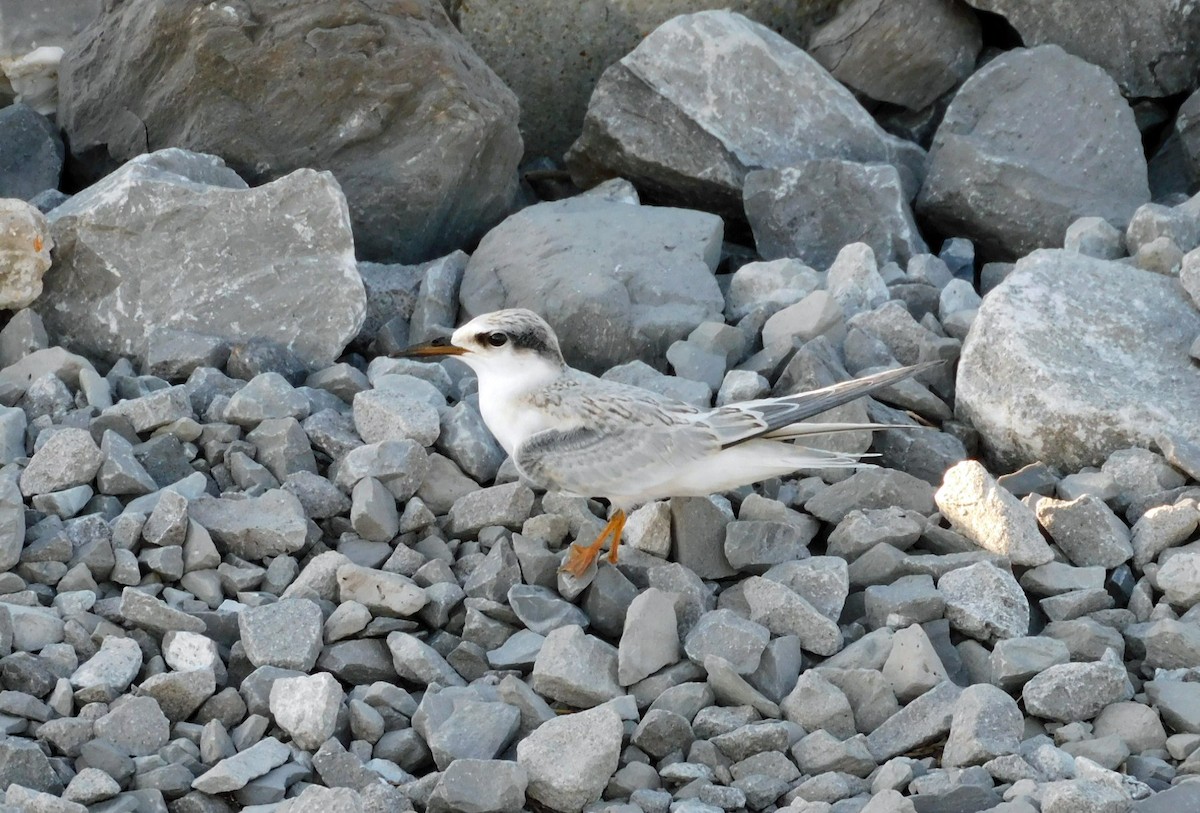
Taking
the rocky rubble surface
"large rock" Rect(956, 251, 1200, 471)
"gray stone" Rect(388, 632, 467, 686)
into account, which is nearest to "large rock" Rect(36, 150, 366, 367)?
the rocky rubble surface

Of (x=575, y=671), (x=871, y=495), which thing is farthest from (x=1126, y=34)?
(x=575, y=671)

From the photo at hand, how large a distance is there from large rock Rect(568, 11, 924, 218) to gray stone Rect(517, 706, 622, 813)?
384cm

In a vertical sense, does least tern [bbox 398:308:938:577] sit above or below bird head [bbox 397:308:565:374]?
below

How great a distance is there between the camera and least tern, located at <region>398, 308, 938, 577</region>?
456 cm

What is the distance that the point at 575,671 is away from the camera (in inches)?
158

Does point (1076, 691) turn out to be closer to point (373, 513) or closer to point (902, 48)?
point (373, 513)

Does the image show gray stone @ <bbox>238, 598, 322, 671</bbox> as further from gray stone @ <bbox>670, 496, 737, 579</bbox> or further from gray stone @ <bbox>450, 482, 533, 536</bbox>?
gray stone @ <bbox>670, 496, 737, 579</bbox>

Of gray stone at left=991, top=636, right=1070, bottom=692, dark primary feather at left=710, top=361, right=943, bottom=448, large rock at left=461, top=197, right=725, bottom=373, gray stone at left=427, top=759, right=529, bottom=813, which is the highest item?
dark primary feather at left=710, top=361, right=943, bottom=448

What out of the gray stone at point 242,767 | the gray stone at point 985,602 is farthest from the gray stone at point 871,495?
the gray stone at point 242,767

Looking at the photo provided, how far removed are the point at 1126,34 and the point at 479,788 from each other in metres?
5.67

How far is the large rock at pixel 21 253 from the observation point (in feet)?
18.3

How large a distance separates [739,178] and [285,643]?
3.73 metres

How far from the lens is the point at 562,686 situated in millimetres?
4004

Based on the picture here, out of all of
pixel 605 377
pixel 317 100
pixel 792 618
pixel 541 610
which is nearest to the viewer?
pixel 792 618
